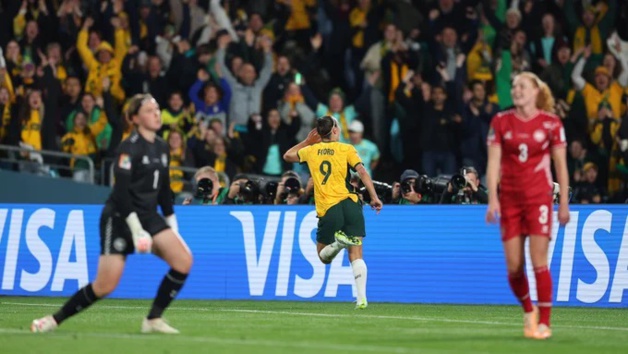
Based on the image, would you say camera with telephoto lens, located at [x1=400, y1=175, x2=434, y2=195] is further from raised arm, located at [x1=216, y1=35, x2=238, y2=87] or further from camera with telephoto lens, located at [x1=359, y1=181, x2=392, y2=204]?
raised arm, located at [x1=216, y1=35, x2=238, y2=87]

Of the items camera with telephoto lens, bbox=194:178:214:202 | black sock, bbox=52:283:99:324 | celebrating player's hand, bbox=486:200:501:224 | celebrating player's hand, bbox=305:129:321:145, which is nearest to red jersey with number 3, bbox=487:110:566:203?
celebrating player's hand, bbox=486:200:501:224

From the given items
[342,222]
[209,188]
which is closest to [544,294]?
[342,222]

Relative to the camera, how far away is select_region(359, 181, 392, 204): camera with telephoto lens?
19834mm

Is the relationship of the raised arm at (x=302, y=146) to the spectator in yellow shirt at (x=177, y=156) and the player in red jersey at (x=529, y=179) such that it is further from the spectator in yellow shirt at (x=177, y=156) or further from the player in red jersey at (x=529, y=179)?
the spectator in yellow shirt at (x=177, y=156)

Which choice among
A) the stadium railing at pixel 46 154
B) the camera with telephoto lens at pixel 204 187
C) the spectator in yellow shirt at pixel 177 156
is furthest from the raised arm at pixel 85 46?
the camera with telephoto lens at pixel 204 187

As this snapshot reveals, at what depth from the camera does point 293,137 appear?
24812 millimetres

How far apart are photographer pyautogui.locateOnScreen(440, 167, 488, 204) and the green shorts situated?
A: 2673mm

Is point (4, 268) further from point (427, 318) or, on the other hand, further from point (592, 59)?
point (592, 59)

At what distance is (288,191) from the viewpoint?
21406 mm

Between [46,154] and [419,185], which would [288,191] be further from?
[46,154]

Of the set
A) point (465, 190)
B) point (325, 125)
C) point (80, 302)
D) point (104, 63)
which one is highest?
point (104, 63)

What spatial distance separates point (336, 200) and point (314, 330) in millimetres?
4125

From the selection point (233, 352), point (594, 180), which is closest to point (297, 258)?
point (594, 180)

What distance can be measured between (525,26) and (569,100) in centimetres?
176
